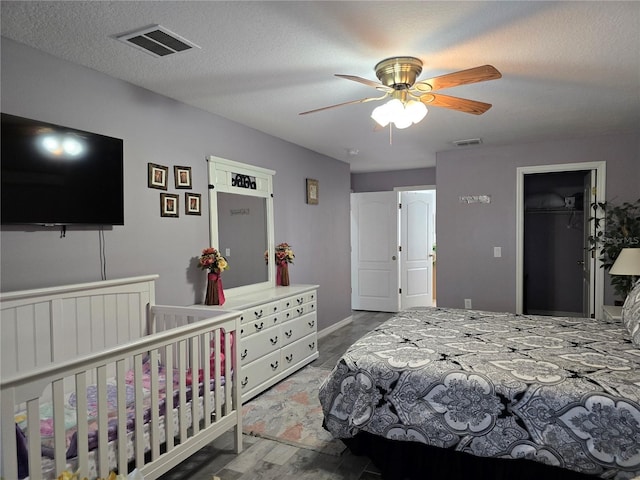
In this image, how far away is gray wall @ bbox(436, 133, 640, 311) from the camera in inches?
183

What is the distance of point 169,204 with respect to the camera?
3.03m

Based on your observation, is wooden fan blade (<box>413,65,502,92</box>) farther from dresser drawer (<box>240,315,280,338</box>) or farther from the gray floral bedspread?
dresser drawer (<box>240,315,280,338</box>)

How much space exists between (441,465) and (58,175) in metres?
2.55

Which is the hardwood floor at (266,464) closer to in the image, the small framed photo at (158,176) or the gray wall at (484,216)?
the small framed photo at (158,176)

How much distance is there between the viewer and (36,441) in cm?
144

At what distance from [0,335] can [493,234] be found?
4.75 meters

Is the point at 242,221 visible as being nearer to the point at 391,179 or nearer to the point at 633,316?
the point at 633,316

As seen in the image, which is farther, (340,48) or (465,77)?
(340,48)

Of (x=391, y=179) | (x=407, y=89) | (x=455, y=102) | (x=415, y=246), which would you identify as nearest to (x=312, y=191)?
(x=391, y=179)

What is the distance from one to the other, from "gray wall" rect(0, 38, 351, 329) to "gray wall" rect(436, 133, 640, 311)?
1.99 m

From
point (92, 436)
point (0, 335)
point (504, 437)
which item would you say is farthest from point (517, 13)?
point (0, 335)

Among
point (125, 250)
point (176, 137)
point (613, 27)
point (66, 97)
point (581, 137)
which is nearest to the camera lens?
point (613, 27)

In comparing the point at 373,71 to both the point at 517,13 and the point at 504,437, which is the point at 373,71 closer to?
the point at 517,13

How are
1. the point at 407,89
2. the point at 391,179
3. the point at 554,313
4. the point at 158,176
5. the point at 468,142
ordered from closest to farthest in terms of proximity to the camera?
the point at 407,89, the point at 158,176, the point at 468,142, the point at 554,313, the point at 391,179
